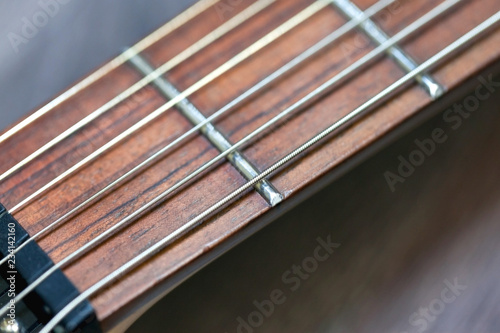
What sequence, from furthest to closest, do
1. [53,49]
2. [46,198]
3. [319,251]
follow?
[53,49] < [319,251] < [46,198]

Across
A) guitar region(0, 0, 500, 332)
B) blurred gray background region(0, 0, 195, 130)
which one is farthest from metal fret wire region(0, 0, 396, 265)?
blurred gray background region(0, 0, 195, 130)

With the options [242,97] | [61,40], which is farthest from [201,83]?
[61,40]

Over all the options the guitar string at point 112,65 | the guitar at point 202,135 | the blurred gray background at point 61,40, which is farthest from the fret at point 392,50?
the blurred gray background at point 61,40

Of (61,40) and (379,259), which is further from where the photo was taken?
(61,40)

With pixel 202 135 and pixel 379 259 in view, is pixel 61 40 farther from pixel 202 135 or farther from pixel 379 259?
pixel 379 259

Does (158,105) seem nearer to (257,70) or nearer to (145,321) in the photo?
(257,70)

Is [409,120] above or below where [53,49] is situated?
below

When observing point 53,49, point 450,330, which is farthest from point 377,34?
point 53,49

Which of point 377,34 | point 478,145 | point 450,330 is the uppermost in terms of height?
point 377,34
